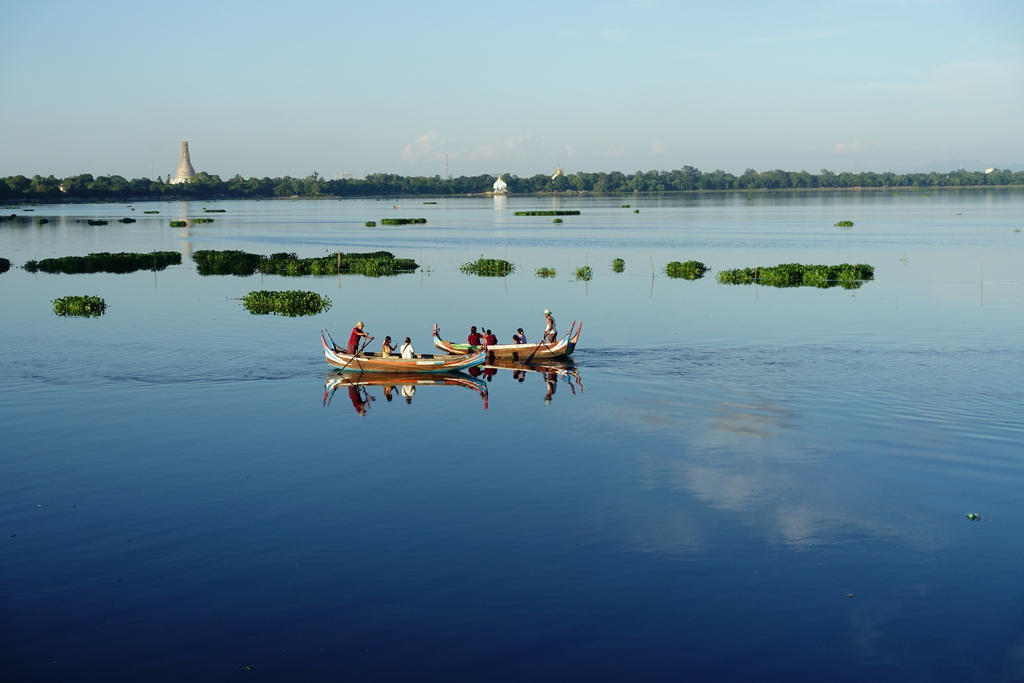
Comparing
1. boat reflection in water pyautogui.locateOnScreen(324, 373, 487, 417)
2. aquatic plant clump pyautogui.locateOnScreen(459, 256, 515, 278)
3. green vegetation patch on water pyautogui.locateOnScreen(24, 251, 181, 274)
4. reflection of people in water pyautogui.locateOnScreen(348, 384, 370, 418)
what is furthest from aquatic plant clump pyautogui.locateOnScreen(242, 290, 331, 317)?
green vegetation patch on water pyautogui.locateOnScreen(24, 251, 181, 274)

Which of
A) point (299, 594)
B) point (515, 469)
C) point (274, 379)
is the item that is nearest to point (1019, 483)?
point (515, 469)

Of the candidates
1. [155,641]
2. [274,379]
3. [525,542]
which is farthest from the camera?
[274,379]

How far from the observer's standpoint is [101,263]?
85562 millimetres

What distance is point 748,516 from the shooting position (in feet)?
72.0

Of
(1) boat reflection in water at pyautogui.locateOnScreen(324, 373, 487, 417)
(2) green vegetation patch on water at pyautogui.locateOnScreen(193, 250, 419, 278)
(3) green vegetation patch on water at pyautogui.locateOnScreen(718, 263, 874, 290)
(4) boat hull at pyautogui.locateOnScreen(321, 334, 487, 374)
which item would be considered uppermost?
(2) green vegetation patch on water at pyautogui.locateOnScreen(193, 250, 419, 278)

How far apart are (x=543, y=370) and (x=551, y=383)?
9.88 feet

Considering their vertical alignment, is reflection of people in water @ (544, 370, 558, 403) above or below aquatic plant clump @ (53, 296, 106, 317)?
below

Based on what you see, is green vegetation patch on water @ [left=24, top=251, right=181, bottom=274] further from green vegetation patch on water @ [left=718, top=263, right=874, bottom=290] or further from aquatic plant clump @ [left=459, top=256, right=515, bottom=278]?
green vegetation patch on water @ [left=718, top=263, right=874, bottom=290]

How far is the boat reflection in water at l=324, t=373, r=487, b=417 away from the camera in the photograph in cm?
3634

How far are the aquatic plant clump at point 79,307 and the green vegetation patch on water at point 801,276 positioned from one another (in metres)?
45.9

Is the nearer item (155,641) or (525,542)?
(155,641)

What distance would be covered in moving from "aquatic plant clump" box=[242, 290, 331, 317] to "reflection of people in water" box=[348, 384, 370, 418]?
2004 centimetres

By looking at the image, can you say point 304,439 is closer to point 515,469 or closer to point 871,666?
point 515,469

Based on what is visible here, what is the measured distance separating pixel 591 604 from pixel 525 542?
321cm
